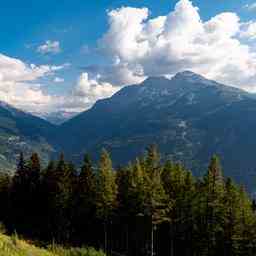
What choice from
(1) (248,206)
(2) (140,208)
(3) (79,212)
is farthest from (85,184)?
(1) (248,206)

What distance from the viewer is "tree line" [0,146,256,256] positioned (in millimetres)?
63188

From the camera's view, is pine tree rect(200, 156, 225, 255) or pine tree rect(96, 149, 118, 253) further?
pine tree rect(96, 149, 118, 253)

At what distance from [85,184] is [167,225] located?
49.5ft

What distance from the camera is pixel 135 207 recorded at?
66.8m

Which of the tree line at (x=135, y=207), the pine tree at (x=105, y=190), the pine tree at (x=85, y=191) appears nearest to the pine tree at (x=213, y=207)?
the tree line at (x=135, y=207)

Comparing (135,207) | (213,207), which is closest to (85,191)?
(135,207)

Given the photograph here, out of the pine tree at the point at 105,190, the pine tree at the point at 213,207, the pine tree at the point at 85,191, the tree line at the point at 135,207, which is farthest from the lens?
the pine tree at the point at 85,191

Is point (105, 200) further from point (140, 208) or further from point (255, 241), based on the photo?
point (255, 241)

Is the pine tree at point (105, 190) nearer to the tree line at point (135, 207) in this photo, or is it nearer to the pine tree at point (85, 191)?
the tree line at point (135, 207)

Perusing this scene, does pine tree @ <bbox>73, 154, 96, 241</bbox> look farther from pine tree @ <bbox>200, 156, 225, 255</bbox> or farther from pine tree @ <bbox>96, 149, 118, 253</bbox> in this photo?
pine tree @ <bbox>200, 156, 225, 255</bbox>

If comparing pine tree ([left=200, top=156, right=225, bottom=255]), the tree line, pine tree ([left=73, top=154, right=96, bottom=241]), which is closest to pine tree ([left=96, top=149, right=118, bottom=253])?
the tree line

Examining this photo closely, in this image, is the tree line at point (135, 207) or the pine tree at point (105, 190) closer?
the tree line at point (135, 207)

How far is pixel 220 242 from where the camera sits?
6744cm

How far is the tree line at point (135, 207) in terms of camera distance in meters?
63.2
